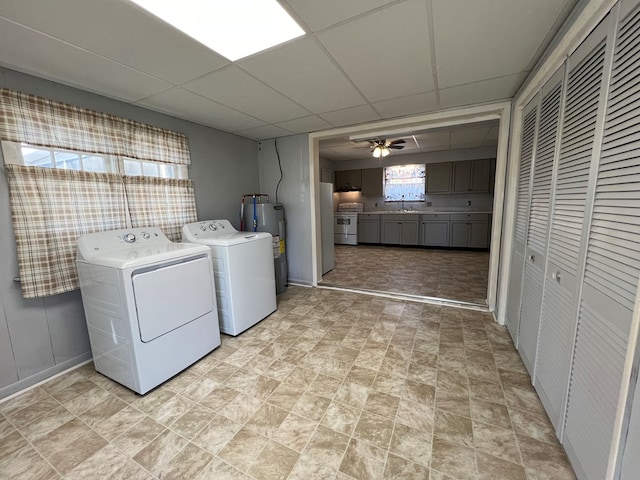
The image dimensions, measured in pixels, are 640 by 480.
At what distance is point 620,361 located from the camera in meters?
0.86

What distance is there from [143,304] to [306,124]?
257 cm

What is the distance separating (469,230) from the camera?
5.81m

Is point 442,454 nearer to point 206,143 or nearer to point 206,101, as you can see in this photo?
point 206,101

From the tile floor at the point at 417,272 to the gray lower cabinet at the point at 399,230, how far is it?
0.28m

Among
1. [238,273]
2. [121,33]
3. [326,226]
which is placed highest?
[121,33]

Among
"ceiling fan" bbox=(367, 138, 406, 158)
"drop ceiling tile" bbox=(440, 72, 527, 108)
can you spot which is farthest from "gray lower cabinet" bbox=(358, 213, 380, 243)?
"drop ceiling tile" bbox=(440, 72, 527, 108)

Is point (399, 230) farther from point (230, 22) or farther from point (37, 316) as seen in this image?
point (37, 316)

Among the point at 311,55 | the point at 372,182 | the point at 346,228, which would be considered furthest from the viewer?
the point at 346,228

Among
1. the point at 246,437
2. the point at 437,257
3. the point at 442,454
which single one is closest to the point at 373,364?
the point at 442,454

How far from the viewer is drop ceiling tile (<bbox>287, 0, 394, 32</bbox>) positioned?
121 cm

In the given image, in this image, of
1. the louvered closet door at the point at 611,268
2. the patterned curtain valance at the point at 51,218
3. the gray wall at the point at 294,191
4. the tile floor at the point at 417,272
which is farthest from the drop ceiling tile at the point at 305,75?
the tile floor at the point at 417,272

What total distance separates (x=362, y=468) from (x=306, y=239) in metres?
2.84

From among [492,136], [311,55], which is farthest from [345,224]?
[311,55]

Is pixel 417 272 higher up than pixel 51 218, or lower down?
lower down
